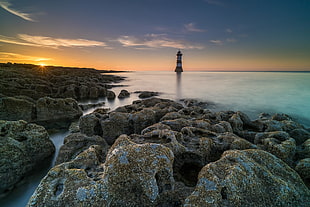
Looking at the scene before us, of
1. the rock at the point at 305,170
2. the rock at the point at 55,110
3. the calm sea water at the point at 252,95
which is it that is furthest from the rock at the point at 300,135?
the rock at the point at 55,110

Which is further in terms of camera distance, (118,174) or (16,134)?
(16,134)

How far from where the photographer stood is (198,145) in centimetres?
680

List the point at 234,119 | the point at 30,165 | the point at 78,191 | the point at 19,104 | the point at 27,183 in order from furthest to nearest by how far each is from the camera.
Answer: the point at 19,104 < the point at 234,119 < the point at 30,165 < the point at 27,183 < the point at 78,191

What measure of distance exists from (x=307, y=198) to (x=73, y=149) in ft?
31.3

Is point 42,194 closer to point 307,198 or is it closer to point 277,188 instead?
point 277,188

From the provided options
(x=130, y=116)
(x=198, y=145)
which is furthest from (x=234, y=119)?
(x=130, y=116)

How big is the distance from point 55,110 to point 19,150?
10.3 metres

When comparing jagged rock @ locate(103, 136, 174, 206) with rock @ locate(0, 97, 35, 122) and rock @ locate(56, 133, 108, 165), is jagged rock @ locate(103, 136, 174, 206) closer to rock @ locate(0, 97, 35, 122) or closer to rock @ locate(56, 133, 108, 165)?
rock @ locate(56, 133, 108, 165)

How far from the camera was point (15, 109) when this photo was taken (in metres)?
14.2

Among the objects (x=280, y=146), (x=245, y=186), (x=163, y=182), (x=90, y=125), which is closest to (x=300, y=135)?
(x=280, y=146)

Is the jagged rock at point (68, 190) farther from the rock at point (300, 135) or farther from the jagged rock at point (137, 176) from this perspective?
the rock at point (300, 135)

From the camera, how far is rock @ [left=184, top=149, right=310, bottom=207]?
Answer: 3669 millimetres

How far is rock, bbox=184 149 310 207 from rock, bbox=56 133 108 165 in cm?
623

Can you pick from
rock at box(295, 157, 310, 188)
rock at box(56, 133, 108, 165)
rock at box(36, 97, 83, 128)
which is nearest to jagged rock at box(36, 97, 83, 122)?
rock at box(36, 97, 83, 128)
